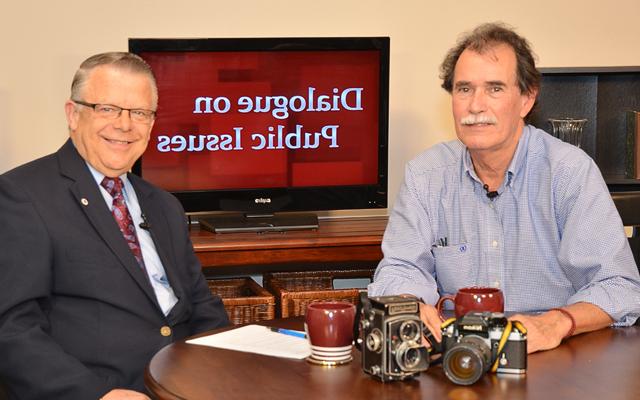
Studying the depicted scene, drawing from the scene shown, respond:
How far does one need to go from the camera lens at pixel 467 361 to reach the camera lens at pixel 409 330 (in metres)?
0.07

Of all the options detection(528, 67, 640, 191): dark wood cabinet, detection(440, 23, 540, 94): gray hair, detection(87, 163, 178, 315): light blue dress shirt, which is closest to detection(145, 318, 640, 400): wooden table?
detection(87, 163, 178, 315): light blue dress shirt

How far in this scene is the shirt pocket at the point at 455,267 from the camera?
8.88 ft

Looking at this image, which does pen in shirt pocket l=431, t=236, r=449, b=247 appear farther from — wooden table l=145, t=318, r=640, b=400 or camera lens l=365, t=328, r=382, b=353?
camera lens l=365, t=328, r=382, b=353

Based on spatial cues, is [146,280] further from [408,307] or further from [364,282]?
[364,282]

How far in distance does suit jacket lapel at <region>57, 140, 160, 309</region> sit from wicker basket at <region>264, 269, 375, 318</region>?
134cm

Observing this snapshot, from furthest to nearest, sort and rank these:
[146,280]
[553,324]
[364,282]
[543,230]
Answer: [364,282], [543,230], [146,280], [553,324]

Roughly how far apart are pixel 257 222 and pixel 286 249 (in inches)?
11.2

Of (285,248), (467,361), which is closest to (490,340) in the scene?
(467,361)

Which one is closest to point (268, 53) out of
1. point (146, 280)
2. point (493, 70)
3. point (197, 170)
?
point (197, 170)

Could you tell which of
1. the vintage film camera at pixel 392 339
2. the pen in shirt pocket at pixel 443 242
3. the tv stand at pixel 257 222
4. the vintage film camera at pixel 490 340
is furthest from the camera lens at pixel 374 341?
the tv stand at pixel 257 222

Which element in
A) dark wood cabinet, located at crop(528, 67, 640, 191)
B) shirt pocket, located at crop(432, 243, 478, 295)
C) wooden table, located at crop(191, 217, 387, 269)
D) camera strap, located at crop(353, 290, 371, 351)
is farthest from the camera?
dark wood cabinet, located at crop(528, 67, 640, 191)

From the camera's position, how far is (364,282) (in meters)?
4.49

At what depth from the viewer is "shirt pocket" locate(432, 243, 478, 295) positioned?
2707mm

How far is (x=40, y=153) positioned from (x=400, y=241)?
6.15 ft
